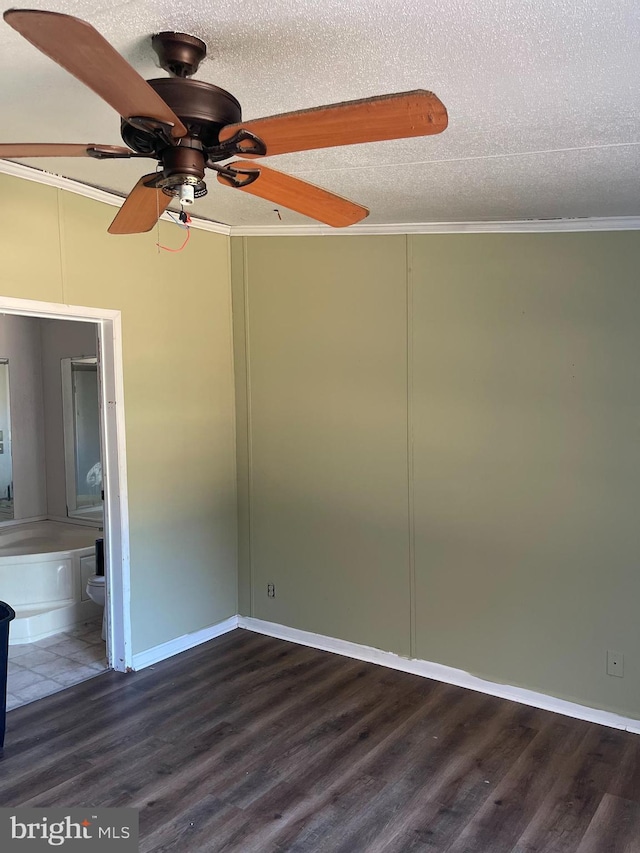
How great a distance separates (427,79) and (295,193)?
1.60 ft

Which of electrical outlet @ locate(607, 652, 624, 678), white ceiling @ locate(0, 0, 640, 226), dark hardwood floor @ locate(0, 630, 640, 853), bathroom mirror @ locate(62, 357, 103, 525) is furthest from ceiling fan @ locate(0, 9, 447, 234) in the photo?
bathroom mirror @ locate(62, 357, 103, 525)

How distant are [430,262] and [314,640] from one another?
242 centimetres

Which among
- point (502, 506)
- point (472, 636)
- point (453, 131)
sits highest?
point (453, 131)

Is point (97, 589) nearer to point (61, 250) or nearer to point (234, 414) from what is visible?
point (234, 414)

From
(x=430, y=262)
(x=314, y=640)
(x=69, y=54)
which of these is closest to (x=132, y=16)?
(x=69, y=54)

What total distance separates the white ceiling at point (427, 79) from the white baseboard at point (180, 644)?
271cm

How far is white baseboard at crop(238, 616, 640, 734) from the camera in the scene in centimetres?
307

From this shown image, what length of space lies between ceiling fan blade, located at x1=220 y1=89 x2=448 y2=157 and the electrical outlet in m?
2.65

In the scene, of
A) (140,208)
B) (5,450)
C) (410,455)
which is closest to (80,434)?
(5,450)

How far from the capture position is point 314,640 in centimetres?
401

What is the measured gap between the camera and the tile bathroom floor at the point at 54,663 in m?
3.45

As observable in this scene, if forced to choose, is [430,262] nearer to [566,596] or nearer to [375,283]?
[375,283]

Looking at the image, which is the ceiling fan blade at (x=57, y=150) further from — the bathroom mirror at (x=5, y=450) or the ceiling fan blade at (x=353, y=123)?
the bathroom mirror at (x=5, y=450)

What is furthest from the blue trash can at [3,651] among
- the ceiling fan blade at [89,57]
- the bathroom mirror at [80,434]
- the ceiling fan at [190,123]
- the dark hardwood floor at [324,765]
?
the bathroom mirror at [80,434]
